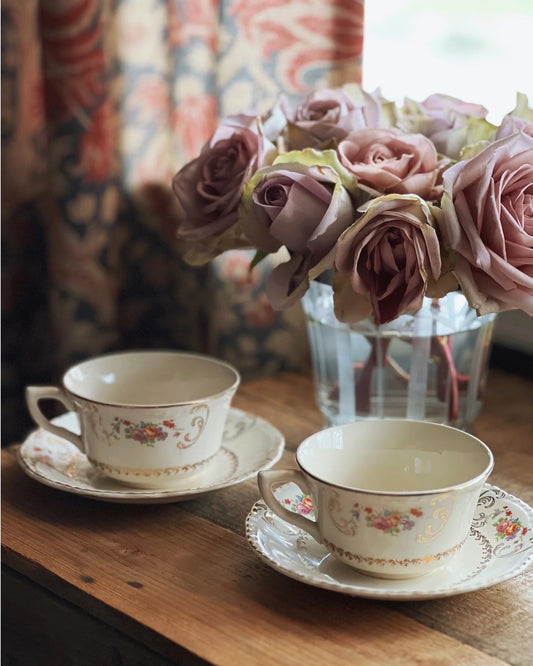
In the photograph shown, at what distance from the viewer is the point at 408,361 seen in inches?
34.3

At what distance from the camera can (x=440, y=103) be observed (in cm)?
86

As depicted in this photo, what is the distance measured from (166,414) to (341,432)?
0.48 ft

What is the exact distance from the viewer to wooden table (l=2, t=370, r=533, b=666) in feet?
1.97

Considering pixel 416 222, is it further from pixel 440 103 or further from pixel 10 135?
pixel 10 135

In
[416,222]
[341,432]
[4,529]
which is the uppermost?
[416,222]

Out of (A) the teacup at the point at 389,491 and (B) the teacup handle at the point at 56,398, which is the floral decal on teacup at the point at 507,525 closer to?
(A) the teacup at the point at 389,491

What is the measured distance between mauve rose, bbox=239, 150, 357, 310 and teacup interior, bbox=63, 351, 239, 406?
14 centimetres

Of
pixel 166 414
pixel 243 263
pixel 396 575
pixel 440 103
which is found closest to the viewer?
pixel 396 575

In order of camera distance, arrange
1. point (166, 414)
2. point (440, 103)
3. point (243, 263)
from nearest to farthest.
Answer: point (166, 414)
point (440, 103)
point (243, 263)

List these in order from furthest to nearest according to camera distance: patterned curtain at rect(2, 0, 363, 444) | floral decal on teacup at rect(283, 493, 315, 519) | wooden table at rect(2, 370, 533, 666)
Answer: patterned curtain at rect(2, 0, 363, 444)
floral decal on teacup at rect(283, 493, 315, 519)
wooden table at rect(2, 370, 533, 666)

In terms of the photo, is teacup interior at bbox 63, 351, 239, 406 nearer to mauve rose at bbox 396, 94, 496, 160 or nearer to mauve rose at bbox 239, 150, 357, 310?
mauve rose at bbox 239, 150, 357, 310

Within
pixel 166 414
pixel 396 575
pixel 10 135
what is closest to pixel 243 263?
pixel 10 135

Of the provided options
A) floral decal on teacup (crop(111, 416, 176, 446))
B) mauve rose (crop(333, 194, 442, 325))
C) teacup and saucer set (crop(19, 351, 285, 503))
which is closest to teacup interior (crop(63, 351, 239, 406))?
teacup and saucer set (crop(19, 351, 285, 503))

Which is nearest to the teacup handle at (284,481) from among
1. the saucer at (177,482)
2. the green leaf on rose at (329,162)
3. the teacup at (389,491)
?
the teacup at (389,491)
